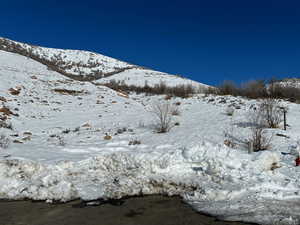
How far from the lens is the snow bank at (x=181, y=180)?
197 inches

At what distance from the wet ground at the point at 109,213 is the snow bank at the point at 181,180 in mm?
246

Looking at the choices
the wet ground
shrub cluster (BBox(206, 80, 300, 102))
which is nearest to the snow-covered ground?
the wet ground

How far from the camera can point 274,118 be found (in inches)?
447

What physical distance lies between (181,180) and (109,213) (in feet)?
6.12

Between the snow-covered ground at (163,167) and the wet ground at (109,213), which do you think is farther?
the snow-covered ground at (163,167)

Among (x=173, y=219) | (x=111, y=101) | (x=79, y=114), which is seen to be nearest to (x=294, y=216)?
(x=173, y=219)

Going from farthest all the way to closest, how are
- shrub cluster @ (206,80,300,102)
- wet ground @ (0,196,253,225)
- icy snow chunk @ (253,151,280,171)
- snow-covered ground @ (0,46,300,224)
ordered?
1. shrub cluster @ (206,80,300,102)
2. icy snow chunk @ (253,151,280,171)
3. snow-covered ground @ (0,46,300,224)
4. wet ground @ (0,196,253,225)

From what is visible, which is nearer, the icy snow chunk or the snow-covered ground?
the snow-covered ground

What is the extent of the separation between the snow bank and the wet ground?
0.25m

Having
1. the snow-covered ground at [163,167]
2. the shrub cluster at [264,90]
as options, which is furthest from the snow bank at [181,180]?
the shrub cluster at [264,90]

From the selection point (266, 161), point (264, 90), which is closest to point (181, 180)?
point (266, 161)

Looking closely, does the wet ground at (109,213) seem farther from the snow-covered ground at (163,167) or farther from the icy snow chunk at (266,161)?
the icy snow chunk at (266,161)

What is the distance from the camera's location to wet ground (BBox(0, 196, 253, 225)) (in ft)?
15.2

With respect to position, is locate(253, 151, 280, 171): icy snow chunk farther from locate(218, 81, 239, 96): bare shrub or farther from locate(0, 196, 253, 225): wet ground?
locate(218, 81, 239, 96): bare shrub
